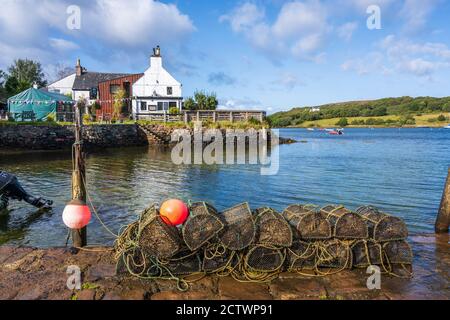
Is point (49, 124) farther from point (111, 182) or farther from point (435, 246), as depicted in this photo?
point (435, 246)

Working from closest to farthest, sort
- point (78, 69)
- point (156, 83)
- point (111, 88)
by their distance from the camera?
point (156, 83)
point (111, 88)
point (78, 69)

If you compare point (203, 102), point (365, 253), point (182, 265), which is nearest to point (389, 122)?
point (203, 102)

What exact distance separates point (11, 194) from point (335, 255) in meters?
12.7

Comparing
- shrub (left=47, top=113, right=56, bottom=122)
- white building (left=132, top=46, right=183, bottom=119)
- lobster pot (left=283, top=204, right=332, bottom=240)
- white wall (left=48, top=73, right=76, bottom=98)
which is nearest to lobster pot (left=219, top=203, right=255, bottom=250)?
lobster pot (left=283, top=204, right=332, bottom=240)

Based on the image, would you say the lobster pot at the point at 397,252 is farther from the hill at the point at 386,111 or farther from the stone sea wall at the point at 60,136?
the hill at the point at 386,111

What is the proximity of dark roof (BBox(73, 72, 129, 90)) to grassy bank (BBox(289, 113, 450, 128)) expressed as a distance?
11883 centimetres

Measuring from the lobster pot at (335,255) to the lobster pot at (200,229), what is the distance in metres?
2.23

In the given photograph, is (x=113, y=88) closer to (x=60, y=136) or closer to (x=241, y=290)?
(x=60, y=136)

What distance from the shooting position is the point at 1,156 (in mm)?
33156

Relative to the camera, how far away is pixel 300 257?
761cm

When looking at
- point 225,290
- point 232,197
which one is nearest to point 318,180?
point 232,197

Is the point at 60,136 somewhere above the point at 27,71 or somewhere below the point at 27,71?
Answer: below

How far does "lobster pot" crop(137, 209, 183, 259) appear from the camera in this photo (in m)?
6.99

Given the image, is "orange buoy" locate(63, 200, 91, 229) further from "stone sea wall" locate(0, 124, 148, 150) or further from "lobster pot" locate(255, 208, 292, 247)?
"stone sea wall" locate(0, 124, 148, 150)
